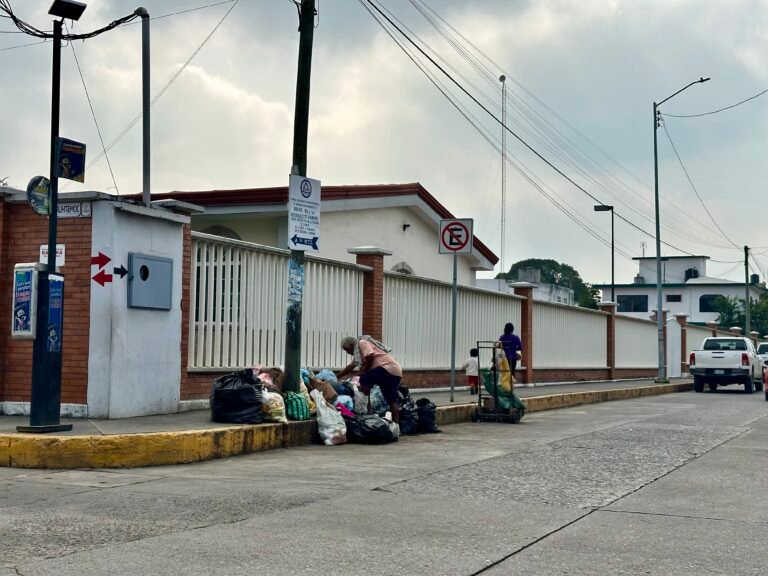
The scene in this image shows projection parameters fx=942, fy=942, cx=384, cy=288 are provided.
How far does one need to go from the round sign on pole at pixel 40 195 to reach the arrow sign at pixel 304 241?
11.6 feet

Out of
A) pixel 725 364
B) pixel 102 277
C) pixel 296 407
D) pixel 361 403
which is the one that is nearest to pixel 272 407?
pixel 296 407

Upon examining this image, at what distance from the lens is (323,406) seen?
11961mm

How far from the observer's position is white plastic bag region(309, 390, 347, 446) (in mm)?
11773

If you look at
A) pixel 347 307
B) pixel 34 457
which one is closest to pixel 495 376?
pixel 347 307

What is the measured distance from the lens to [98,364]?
11320 millimetres

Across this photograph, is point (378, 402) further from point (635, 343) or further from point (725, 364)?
point (635, 343)

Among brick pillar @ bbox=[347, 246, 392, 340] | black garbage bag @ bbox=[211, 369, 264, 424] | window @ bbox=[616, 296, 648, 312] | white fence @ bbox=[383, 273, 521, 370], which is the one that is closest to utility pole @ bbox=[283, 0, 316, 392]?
black garbage bag @ bbox=[211, 369, 264, 424]

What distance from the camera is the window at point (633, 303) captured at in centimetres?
8681

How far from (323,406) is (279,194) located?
899 cm

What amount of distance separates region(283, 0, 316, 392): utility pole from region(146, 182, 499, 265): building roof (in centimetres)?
726

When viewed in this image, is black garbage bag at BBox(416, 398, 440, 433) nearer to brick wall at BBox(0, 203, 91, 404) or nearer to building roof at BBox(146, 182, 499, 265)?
brick wall at BBox(0, 203, 91, 404)

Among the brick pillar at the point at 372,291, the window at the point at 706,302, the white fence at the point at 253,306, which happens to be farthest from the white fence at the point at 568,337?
the window at the point at 706,302

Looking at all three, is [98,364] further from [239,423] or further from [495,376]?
[495,376]

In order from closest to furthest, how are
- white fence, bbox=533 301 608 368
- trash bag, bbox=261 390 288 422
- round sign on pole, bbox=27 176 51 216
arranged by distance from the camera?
round sign on pole, bbox=27 176 51 216 → trash bag, bbox=261 390 288 422 → white fence, bbox=533 301 608 368
